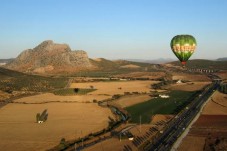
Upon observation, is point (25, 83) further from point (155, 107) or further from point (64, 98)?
point (155, 107)

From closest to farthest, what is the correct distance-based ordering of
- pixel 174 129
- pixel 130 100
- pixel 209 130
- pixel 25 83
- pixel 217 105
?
pixel 209 130 < pixel 174 129 < pixel 217 105 < pixel 130 100 < pixel 25 83

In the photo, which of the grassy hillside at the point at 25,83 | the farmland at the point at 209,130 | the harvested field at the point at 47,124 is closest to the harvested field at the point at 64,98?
the harvested field at the point at 47,124

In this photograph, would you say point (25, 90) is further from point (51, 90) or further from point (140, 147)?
point (140, 147)

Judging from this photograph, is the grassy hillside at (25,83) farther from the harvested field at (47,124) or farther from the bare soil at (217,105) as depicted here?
the bare soil at (217,105)

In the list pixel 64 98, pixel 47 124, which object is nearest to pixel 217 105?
pixel 47 124

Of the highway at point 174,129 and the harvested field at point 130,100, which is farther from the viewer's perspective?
the harvested field at point 130,100

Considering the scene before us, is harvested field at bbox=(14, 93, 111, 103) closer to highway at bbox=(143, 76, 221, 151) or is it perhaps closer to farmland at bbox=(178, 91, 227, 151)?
highway at bbox=(143, 76, 221, 151)
